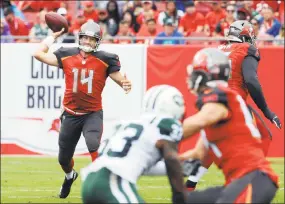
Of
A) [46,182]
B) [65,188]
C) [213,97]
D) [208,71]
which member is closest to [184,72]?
[46,182]

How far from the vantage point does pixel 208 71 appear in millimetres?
6656

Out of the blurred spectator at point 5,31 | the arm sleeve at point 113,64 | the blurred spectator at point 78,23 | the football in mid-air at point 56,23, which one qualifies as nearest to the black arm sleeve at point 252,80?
the arm sleeve at point 113,64

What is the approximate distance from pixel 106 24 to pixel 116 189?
453 inches

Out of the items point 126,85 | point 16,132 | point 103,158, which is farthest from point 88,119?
point 16,132

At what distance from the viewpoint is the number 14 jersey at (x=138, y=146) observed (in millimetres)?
6258

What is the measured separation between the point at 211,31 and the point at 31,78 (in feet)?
11.1

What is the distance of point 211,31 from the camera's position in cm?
1692

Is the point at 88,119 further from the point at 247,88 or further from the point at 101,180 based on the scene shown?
the point at 101,180

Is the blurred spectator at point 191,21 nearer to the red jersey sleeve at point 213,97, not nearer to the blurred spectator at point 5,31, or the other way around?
the blurred spectator at point 5,31

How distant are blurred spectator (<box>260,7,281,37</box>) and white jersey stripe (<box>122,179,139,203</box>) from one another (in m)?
10.4

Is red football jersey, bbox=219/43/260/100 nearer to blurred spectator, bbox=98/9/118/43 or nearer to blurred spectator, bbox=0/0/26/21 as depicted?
blurred spectator, bbox=98/9/118/43

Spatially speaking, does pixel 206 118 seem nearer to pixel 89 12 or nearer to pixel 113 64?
pixel 113 64

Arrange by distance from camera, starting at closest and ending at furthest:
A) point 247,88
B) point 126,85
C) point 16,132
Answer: point 247,88 < point 126,85 < point 16,132

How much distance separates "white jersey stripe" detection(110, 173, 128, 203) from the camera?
20.3 ft
